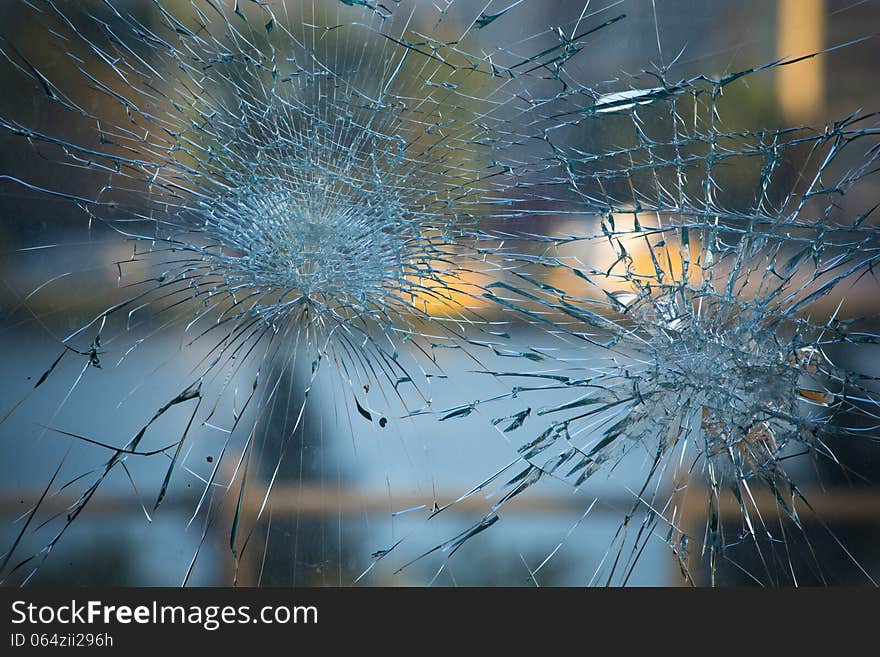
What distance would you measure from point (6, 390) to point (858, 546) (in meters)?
1.39

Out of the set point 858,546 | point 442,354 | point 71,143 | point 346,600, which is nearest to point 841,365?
point 858,546

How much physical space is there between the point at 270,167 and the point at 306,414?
0.39 meters

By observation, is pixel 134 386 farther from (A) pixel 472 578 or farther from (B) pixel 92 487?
(A) pixel 472 578

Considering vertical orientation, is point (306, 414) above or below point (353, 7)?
below

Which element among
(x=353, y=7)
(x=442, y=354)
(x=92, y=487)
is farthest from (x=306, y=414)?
(x=353, y=7)

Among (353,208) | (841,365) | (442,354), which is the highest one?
(353,208)

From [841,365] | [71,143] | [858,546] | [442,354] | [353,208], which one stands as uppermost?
[71,143]

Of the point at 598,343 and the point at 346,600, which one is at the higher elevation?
the point at 598,343

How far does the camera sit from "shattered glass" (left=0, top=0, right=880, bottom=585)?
1.36 meters

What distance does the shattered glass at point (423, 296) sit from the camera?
1361 millimetres

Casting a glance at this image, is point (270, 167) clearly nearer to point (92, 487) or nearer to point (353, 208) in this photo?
point (353, 208)

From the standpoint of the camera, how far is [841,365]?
4.48ft

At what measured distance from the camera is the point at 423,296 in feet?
4.58

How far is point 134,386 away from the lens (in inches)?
56.2
